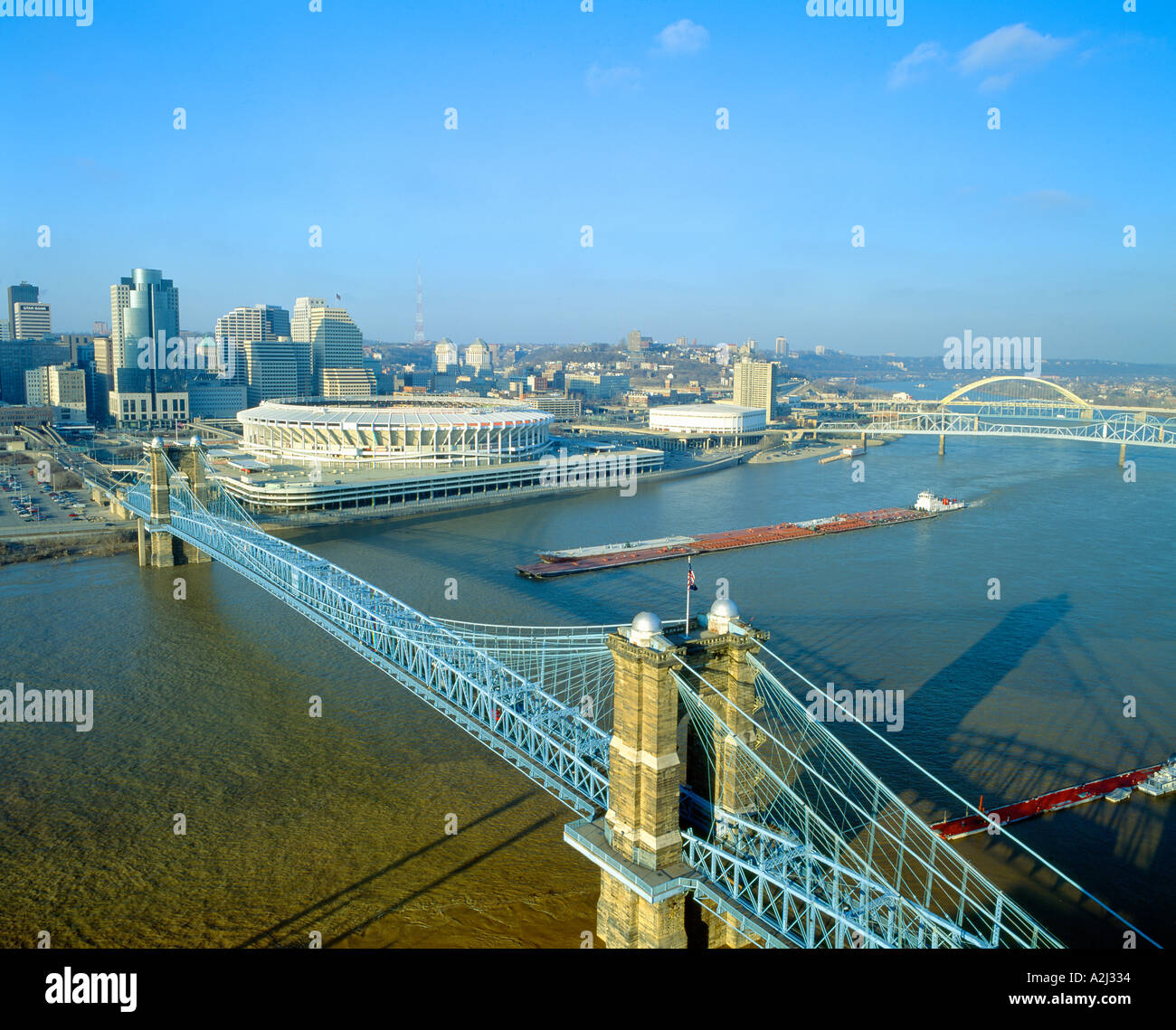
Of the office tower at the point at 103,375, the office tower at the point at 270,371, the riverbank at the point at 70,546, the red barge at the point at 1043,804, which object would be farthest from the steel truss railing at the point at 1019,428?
the office tower at the point at 103,375

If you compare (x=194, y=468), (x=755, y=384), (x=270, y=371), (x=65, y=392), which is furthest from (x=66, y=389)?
(x=755, y=384)

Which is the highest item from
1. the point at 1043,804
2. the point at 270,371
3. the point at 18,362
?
the point at 18,362

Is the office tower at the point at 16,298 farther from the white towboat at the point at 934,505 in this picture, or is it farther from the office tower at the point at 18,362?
the white towboat at the point at 934,505

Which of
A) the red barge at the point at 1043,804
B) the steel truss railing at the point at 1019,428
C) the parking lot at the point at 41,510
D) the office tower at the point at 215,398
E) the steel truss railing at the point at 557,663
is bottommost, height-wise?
the red barge at the point at 1043,804

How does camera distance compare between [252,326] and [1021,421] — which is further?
[252,326]

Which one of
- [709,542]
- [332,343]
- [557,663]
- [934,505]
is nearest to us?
[557,663]

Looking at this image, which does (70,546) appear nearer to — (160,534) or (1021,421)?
(160,534)

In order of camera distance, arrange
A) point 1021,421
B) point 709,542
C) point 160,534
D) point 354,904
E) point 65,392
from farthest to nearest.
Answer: point 1021,421 → point 65,392 → point 709,542 → point 160,534 → point 354,904

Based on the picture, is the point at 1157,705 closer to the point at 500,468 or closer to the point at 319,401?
the point at 500,468
